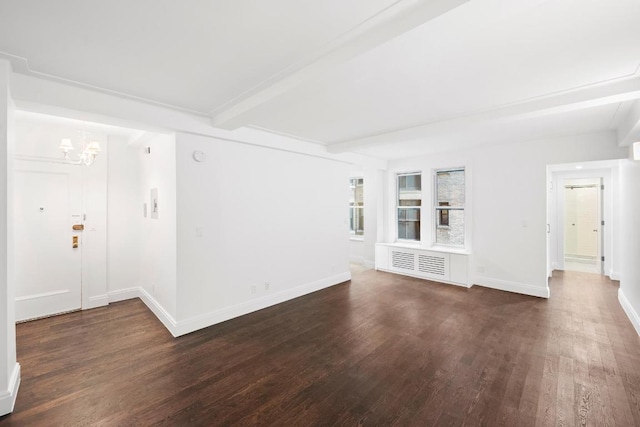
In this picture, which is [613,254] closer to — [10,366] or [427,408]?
[427,408]

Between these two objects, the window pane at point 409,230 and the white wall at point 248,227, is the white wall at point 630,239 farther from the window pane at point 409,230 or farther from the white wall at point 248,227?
the white wall at point 248,227

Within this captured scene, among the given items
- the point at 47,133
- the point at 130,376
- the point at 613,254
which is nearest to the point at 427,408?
the point at 130,376

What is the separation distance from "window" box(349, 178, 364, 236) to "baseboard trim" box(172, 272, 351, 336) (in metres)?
2.69

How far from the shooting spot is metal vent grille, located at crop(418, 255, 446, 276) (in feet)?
17.9

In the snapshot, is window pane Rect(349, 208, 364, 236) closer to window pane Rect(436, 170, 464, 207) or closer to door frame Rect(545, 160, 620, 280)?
window pane Rect(436, 170, 464, 207)

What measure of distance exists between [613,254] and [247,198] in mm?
7329

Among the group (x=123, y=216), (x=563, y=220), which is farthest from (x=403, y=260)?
(x=123, y=216)

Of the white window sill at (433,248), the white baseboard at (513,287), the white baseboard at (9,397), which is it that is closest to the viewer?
the white baseboard at (9,397)

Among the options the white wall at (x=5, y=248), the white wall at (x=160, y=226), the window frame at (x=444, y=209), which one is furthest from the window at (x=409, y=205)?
the white wall at (x=5, y=248)

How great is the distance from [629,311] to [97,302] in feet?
24.9

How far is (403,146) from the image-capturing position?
5129 millimetres

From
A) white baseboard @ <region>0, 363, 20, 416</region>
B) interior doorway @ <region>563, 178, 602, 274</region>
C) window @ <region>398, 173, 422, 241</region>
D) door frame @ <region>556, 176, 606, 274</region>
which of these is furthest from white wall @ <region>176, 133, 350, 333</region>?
interior doorway @ <region>563, 178, 602, 274</region>

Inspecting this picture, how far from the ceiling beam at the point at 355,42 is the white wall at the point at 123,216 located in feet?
9.60

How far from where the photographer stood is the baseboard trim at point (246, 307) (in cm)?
335
